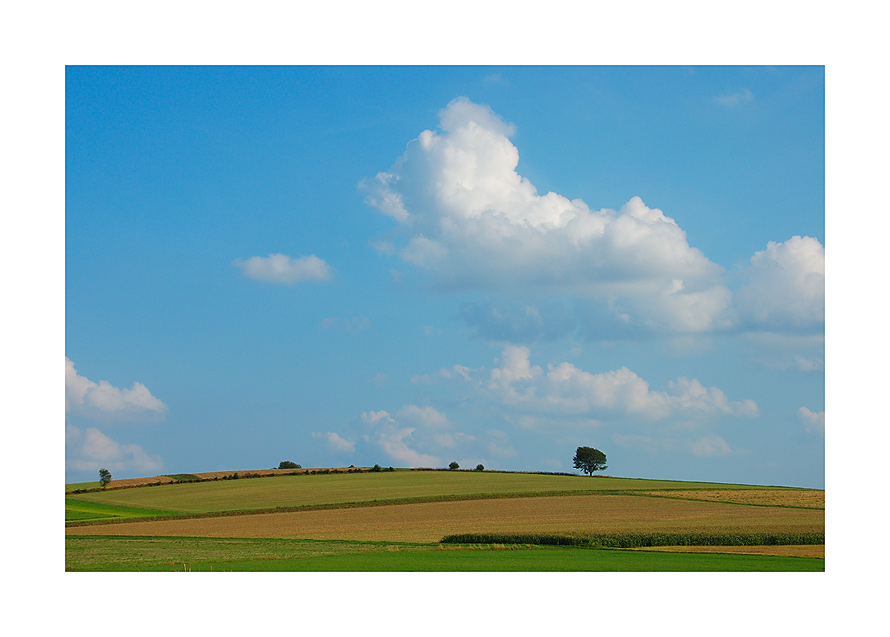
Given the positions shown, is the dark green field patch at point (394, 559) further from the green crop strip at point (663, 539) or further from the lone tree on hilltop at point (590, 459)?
the lone tree on hilltop at point (590, 459)

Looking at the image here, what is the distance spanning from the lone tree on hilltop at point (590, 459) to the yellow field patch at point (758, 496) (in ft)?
144

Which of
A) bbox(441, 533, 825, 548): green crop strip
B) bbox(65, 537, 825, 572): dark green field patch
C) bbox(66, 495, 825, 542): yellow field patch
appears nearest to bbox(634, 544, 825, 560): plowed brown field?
bbox(441, 533, 825, 548): green crop strip

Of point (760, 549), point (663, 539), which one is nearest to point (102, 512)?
point (663, 539)

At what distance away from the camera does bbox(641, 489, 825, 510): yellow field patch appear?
53.0m

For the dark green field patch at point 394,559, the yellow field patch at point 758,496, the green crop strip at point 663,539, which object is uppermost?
the yellow field patch at point 758,496

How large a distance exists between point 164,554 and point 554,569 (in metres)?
17.2

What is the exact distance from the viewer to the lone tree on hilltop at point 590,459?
107 meters

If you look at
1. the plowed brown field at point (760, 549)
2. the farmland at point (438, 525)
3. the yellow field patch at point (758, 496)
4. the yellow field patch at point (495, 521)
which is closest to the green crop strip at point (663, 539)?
the farmland at point (438, 525)

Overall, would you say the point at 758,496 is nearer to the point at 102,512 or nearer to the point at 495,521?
the point at 495,521

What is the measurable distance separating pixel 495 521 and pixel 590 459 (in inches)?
2714

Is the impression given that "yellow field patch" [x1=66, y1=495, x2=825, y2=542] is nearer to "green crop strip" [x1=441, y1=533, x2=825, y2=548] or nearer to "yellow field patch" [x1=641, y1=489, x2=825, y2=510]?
"green crop strip" [x1=441, y1=533, x2=825, y2=548]

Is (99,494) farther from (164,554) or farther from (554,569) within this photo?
(554,569)

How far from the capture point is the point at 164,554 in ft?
94.9

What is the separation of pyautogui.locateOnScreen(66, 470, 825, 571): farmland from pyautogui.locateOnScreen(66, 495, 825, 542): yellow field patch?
0.42ft
